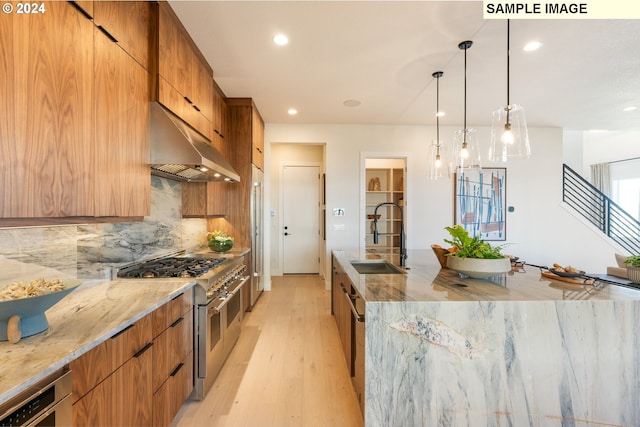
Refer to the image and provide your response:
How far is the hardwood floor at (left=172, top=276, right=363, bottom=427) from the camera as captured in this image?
1845mm

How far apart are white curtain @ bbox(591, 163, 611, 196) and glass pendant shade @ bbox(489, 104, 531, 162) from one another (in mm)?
7012

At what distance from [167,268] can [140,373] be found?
2.95 feet

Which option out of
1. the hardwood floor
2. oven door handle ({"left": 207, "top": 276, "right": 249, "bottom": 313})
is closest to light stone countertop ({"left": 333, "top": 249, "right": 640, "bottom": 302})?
the hardwood floor

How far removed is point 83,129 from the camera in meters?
1.31

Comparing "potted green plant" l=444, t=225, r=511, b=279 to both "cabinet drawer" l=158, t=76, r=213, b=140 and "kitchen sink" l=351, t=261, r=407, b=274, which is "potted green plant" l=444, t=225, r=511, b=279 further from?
"cabinet drawer" l=158, t=76, r=213, b=140

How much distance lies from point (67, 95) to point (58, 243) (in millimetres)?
878

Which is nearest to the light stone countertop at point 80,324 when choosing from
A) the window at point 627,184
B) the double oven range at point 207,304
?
the double oven range at point 207,304

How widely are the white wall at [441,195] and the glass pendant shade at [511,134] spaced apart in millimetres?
2586

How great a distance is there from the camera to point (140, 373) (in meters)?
1.36

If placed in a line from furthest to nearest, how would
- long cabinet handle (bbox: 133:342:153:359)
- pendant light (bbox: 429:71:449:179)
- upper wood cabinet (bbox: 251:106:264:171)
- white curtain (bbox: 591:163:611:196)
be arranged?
white curtain (bbox: 591:163:611:196) → upper wood cabinet (bbox: 251:106:264:171) → pendant light (bbox: 429:71:449:179) → long cabinet handle (bbox: 133:342:153:359)

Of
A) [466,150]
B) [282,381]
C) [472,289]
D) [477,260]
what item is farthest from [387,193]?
[282,381]

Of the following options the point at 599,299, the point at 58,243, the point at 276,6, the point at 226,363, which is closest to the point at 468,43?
the point at 276,6

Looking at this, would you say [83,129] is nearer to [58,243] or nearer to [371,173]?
[58,243]

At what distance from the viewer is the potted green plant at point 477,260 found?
1.79 metres
